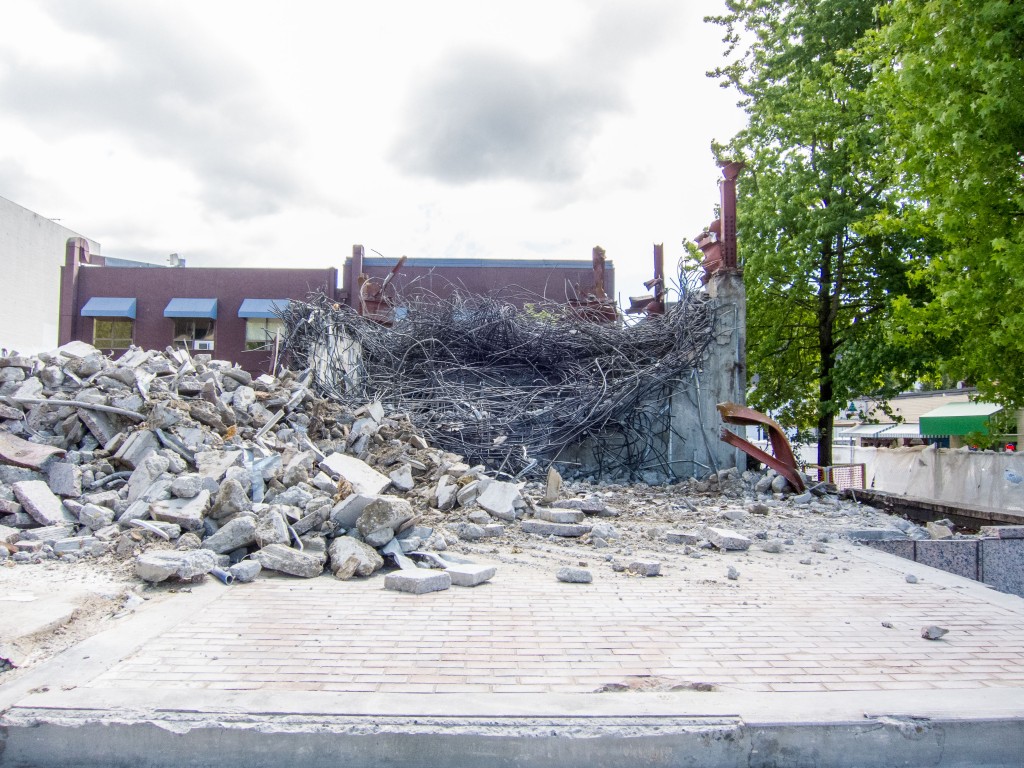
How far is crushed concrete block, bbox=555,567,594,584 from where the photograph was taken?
17.5 ft

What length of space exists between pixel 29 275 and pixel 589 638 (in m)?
39.0

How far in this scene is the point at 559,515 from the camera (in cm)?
733

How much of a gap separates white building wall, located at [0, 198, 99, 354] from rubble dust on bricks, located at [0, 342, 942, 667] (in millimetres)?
29232

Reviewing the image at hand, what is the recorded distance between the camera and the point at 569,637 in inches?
159

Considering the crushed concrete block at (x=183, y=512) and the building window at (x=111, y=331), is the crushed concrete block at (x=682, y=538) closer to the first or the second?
the crushed concrete block at (x=183, y=512)

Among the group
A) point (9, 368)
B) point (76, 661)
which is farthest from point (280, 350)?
point (76, 661)

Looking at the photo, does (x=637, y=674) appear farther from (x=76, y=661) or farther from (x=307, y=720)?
(x=76, y=661)

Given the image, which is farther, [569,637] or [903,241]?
[903,241]

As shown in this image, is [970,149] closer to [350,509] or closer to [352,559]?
[350,509]

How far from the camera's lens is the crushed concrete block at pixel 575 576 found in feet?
17.5

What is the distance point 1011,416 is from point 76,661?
14126 millimetres

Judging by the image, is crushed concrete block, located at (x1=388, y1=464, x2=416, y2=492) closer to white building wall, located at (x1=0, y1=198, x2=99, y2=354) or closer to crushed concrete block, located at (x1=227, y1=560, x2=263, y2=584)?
crushed concrete block, located at (x1=227, y1=560, x2=263, y2=584)

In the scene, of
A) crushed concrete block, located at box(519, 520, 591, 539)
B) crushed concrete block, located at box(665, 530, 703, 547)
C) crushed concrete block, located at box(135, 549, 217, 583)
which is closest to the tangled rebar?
crushed concrete block, located at box(519, 520, 591, 539)

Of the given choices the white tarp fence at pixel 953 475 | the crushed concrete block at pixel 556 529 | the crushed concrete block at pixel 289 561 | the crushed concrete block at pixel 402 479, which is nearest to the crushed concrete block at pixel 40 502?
the crushed concrete block at pixel 289 561
